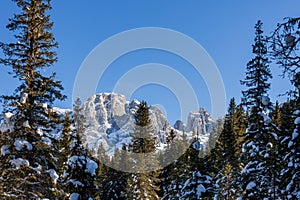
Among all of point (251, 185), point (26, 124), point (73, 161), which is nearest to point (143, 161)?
point (73, 161)

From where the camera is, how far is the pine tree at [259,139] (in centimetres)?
2050

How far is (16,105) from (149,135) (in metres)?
22.4

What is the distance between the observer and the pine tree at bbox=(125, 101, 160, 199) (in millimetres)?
33656

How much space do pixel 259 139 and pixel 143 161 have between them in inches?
579

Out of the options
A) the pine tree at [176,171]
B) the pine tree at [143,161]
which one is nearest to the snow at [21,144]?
the pine tree at [143,161]

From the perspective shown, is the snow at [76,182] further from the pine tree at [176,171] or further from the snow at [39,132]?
the pine tree at [176,171]

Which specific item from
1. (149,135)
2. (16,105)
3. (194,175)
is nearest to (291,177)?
(16,105)

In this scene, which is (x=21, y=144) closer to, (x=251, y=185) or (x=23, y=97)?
(x=23, y=97)

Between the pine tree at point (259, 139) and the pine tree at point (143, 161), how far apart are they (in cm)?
1346

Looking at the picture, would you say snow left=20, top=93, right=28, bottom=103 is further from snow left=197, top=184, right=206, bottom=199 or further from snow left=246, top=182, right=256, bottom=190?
snow left=197, top=184, right=206, bottom=199

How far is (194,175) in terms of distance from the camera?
1325 inches

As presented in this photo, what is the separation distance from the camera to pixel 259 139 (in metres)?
22.2

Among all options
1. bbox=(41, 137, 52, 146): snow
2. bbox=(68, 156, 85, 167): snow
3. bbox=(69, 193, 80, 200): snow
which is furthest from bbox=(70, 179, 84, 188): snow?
bbox=(41, 137, 52, 146): snow

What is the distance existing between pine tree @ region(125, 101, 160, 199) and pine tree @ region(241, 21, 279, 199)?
13456mm
